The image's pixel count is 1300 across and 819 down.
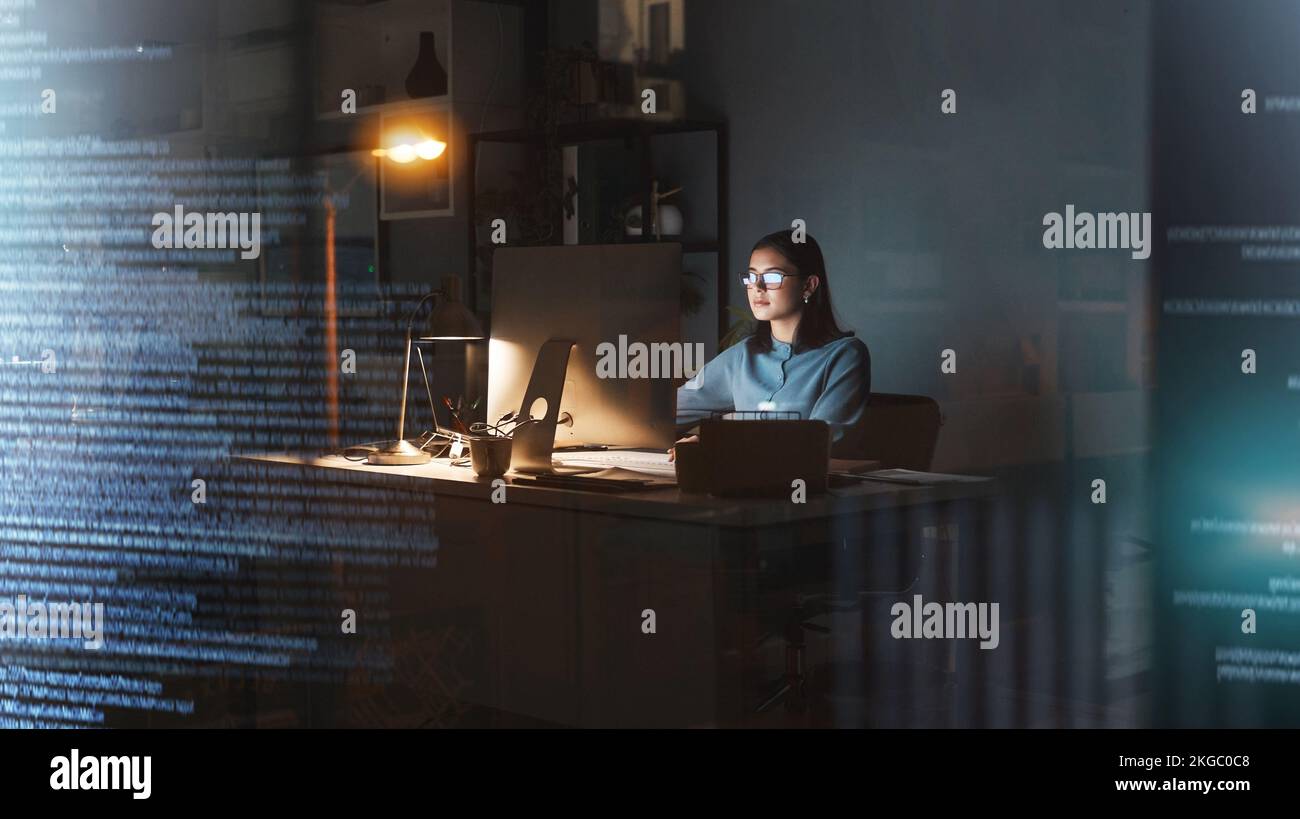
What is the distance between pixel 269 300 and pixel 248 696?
88cm

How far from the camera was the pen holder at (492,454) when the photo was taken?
2832 millimetres

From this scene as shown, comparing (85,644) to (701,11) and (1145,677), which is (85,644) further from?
(1145,677)

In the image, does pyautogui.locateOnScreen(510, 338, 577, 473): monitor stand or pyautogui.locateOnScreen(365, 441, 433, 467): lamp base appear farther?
pyautogui.locateOnScreen(365, 441, 433, 467): lamp base

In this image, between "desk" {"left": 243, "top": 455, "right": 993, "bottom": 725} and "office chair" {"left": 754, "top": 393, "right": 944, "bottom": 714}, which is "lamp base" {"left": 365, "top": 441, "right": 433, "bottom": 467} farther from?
"office chair" {"left": 754, "top": 393, "right": 944, "bottom": 714}

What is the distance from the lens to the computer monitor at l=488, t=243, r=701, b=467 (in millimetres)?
2646

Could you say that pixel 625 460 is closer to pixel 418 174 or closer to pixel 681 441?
pixel 681 441

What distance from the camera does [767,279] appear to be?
2707mm
